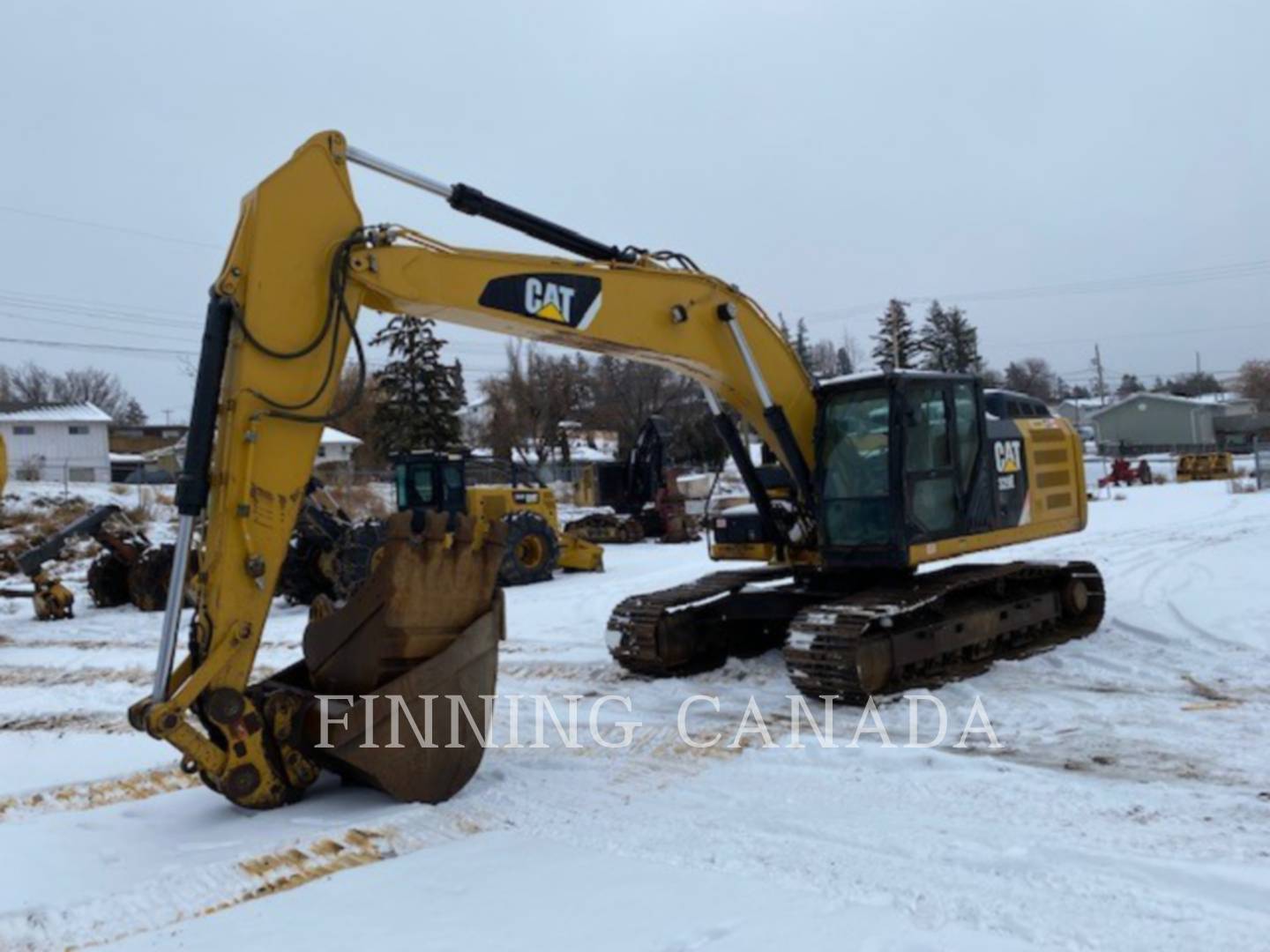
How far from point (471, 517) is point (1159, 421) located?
77.6 m

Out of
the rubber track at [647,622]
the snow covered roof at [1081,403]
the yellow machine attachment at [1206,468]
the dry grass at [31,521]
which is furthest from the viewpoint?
the snow covered roof at [1081,403]

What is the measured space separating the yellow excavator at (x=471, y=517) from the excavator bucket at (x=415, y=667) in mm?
13

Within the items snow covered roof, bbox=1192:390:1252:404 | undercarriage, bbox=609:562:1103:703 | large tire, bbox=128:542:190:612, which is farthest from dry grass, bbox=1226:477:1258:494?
snow covered roof, bbox=1192:390:1252:404

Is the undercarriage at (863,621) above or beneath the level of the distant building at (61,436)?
beneath

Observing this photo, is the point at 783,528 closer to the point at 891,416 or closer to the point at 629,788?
the point at 891,416

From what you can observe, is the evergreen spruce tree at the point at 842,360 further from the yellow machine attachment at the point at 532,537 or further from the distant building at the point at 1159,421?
the yellow machine attachment at the point at 532,537

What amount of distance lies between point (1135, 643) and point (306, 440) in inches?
274

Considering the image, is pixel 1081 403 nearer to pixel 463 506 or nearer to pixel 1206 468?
pixel 1206 468

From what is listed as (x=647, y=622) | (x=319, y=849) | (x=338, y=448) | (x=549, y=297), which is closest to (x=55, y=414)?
(x=338, y=448)

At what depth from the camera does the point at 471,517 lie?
5.23m

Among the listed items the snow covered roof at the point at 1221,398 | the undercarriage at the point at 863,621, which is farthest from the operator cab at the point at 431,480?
the snow covered roof at the point at 1221,398

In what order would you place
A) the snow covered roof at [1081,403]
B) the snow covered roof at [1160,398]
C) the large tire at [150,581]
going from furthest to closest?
the snow covered roof at [1081,403] < the snow covered roof at [1160,398] < the large tire at [150,581]

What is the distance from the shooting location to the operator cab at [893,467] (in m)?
7.23

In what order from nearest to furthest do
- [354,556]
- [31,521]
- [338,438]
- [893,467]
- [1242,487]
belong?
[893,467] < [354,556] < [31,521] < [1242,487] < [338,438]
